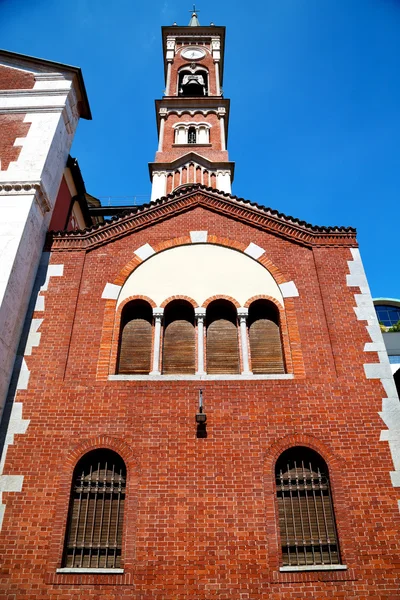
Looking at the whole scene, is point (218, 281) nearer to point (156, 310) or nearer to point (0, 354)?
point (156, 310)

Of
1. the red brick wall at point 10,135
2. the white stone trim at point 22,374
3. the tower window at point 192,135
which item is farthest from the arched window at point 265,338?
the tower window at point 192,135

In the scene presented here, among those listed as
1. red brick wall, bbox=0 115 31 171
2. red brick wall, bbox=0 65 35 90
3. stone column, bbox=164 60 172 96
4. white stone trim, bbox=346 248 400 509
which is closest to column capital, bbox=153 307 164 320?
white stone trim, bbox=346 248 400 509

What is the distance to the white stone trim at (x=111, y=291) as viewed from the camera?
11.2 metres

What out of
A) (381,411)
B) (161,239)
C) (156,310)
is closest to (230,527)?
(381,411)

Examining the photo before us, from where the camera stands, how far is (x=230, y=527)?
8.38 m

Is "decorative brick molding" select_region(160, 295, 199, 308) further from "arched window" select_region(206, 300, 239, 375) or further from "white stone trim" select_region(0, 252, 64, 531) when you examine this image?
"white stone trim" select_region(0, 252, 64, 531)

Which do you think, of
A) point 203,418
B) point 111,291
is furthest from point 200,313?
point 203,418

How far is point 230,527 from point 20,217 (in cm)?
878

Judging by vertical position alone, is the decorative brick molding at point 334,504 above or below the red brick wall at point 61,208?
below

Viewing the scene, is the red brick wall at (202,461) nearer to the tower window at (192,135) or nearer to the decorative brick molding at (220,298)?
the decorative brick molding at (220,298)

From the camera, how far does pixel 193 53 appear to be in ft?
95.8

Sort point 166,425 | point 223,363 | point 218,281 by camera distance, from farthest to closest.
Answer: point 218,281 < point 223,363 < point 166,425

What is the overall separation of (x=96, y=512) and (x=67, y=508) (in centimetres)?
58

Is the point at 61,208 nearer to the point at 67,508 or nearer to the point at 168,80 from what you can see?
the point at 67,508
